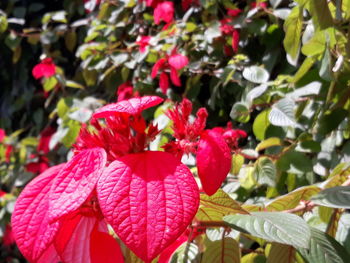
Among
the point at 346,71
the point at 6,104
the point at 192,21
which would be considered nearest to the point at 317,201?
the point at 346,71

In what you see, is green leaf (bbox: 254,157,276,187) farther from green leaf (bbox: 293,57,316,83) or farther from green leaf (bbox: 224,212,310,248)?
green leaf (bbox: 224,212,310,248)

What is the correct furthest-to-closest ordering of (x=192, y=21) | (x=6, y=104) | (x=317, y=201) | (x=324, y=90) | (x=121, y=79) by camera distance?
(x=6, y=104) < (x=121, y=79) < (x=192, y=21) < (x=324, y=90) < (x=317, y=201)

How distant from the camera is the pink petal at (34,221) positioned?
419mm

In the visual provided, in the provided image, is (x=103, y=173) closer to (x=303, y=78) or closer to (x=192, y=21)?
(x=303, y=78)

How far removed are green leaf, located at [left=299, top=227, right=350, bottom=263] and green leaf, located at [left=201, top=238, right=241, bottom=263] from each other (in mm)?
80

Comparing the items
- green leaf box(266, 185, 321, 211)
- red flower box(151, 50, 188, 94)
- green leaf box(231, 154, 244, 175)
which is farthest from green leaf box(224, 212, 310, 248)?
red flower box(151, 50, 188, 94)

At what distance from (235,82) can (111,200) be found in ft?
2.86

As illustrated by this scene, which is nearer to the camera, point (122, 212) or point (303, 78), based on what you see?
point (122, 212)

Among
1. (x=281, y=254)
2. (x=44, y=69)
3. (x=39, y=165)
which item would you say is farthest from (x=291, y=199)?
(x=39, y=165)

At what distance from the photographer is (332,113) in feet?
2.68

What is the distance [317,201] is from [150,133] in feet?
0.60

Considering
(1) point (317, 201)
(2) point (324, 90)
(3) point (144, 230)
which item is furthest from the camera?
(2) point (324, 90)

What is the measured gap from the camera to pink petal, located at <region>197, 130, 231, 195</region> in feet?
1.53

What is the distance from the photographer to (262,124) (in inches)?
38.2
